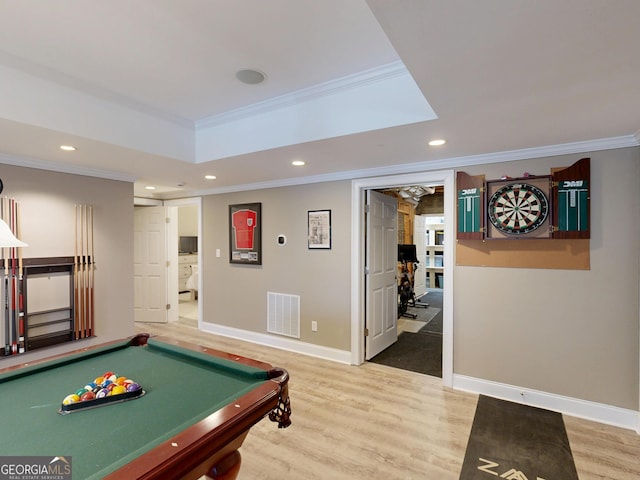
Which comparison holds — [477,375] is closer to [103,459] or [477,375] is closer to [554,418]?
[554,418]

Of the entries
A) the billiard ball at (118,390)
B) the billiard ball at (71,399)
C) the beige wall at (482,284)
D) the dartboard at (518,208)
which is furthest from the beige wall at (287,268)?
the billiard ball at (71,399)

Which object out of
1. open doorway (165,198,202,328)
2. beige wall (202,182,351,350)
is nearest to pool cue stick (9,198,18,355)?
beige wall (202,182,351,350)

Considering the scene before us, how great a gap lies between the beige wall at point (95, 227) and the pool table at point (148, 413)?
1.98m

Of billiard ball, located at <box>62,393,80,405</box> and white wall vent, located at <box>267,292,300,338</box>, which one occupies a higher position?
billiard ball, located at <box>62,393,80,405</box>

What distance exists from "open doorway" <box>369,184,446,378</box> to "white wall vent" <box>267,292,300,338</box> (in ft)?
3.50

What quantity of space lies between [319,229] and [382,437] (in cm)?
228

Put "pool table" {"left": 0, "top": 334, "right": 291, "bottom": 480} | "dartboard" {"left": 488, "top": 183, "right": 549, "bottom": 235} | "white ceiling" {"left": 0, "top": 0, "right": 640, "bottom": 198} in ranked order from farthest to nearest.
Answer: "dartboard" {"left": 488, "top": 183, "right": 549, "bottom": 235} → "white ceiling" {"left": 0, "top": 0, "right": 640, "bottom": 198} → "pool table" {"left": 0, "top": 334, "right": 291, "bottom": 480}

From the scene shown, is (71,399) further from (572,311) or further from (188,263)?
(188,263)

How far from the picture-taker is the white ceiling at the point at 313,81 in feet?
4.00

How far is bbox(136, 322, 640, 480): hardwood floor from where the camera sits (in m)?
2.01

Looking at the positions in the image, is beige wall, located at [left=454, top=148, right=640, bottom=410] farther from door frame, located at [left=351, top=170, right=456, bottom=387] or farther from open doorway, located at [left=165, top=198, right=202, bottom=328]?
open doorway, located at [left=165, top=198, right=202, bottom=328]

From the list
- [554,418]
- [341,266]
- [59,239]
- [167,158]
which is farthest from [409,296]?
[59,239]

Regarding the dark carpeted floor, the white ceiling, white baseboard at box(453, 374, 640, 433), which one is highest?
the white ceiling

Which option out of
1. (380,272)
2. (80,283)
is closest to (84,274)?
(80,283)
